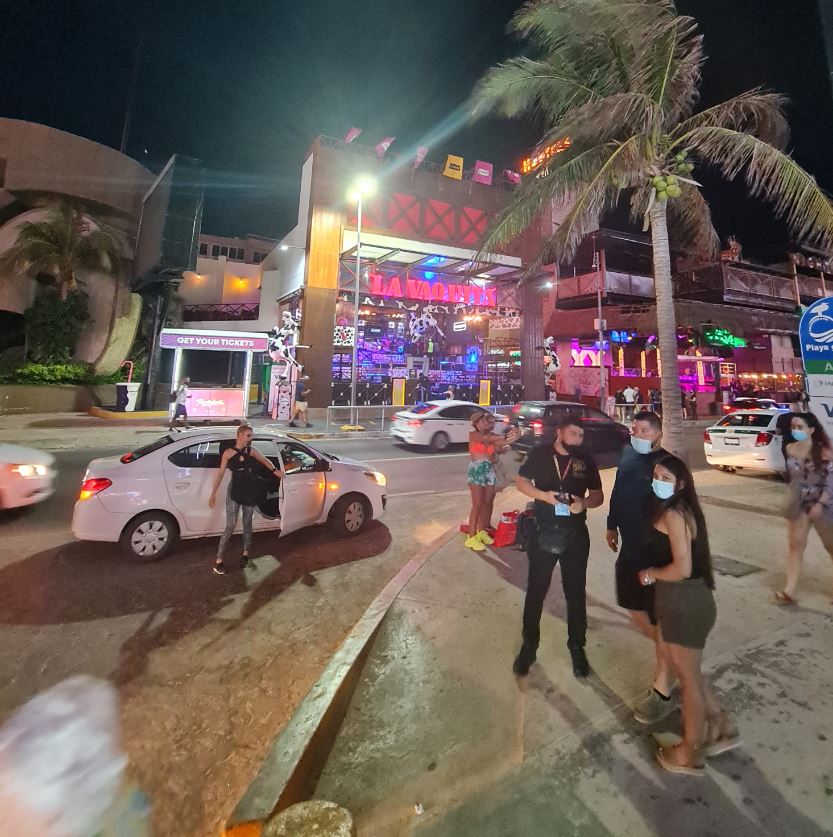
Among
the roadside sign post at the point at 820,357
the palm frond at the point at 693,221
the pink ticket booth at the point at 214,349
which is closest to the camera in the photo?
the roadside sign post at the point at 820,357

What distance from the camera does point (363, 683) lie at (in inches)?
126

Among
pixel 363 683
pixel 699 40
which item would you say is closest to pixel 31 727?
pixel 363 683

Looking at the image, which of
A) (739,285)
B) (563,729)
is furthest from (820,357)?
(739,285)

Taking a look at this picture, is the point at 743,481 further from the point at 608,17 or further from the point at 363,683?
the point at 363,683

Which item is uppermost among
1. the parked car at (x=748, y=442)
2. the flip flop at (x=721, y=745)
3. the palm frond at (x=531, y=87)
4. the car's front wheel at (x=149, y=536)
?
the palm frond at (x=531, y=87)

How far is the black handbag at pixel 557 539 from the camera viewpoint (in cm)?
317

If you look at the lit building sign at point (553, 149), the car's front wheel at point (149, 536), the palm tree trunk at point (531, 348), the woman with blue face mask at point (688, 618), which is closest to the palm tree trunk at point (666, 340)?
the lit building sign at point (553, 149)

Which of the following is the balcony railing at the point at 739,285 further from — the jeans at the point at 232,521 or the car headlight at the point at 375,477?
the jeans at the point at 232,521

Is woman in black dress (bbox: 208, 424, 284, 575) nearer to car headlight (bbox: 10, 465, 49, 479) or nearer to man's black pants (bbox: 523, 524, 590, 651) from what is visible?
man's black pants (bbox: 523, 524, 590, 651)

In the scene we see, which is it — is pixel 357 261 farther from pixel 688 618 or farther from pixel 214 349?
pixel 688 618

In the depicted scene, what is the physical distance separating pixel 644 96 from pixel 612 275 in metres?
20.2

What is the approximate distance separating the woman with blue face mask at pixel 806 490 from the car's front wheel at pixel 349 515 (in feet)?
16.0

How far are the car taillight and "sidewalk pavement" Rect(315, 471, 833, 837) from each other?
3672 millimetres

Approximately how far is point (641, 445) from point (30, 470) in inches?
318
